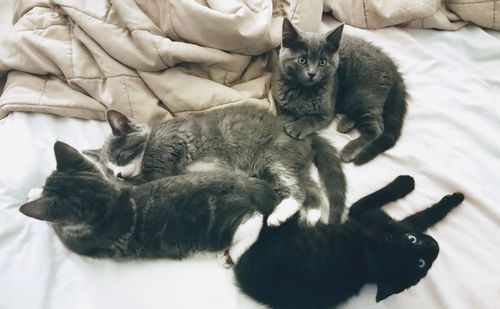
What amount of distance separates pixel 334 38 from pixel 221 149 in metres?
0.62

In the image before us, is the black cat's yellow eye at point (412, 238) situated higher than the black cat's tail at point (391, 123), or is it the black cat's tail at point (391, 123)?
the black cat's tail at point (391, 123)

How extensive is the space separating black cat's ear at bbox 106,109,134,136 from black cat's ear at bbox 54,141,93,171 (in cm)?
18

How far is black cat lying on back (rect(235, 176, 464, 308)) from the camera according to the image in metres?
1.08

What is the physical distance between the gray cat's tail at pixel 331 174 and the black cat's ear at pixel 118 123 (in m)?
0.68

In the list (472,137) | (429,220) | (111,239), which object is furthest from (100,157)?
(472,137)

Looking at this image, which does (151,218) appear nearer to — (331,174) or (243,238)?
(243,238)

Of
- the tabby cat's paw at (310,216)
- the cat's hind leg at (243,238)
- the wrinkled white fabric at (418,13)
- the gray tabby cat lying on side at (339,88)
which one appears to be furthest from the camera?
the wrinkled white fabric at (418,13)

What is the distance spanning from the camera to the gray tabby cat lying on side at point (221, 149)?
143 centimetres

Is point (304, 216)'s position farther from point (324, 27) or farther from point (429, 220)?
point (324, 27)

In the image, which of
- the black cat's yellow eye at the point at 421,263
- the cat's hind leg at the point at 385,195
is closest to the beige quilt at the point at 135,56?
the cat's hind leg at the point at 385,195

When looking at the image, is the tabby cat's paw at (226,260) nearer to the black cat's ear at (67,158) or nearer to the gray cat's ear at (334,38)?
the black cat's ear at (67,158)

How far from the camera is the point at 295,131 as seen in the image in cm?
151

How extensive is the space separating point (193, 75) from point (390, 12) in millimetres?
908

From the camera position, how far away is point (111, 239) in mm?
1218
